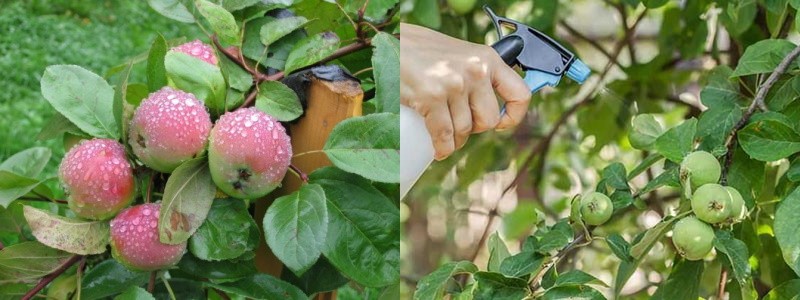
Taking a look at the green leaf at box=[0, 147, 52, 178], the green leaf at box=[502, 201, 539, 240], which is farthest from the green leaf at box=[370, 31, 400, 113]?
the green leaf at box=[0, 147, 52, 178]

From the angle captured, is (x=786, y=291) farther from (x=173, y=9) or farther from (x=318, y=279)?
(x=173, y=9)

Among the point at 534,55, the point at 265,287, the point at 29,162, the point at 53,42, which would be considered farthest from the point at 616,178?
the point at 53,42

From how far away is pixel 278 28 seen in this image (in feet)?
2.25

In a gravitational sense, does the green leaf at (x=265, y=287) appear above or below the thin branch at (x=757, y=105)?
below

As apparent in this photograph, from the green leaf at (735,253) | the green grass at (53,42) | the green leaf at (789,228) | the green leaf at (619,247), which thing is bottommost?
the green grass at (53,42)

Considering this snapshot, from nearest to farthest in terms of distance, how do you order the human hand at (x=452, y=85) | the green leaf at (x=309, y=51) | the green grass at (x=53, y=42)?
the human hand at (x=452, y=85)
the green leaf at (x=309, y=51)
the green grass at (x=53, y=42)

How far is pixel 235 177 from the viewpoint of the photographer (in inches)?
24.6

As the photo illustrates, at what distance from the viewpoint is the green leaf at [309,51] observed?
0.67 m

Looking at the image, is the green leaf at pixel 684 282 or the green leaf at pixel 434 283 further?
the green leaf at pixel 684 282

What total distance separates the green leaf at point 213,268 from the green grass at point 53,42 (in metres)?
0.97

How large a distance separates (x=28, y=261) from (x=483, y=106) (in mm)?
373

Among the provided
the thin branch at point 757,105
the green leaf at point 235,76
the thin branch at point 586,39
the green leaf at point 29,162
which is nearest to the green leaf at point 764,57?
the thin branch at point 757,105

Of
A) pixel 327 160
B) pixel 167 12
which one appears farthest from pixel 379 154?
pixel 167 12

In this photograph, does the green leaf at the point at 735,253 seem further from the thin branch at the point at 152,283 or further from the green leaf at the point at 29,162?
the green leaf at the point at 29,162
